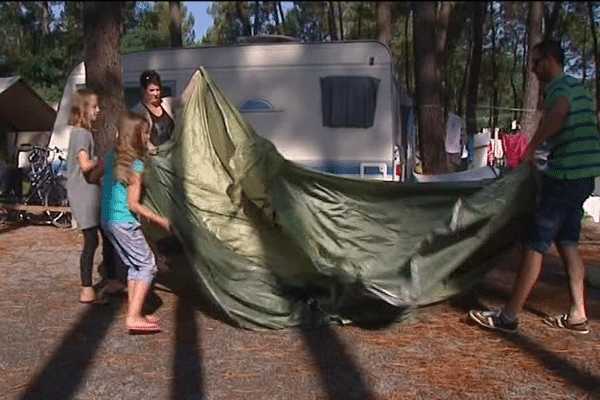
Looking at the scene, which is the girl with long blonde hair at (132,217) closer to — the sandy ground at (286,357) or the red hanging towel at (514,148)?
the sandy ground at (286,357)

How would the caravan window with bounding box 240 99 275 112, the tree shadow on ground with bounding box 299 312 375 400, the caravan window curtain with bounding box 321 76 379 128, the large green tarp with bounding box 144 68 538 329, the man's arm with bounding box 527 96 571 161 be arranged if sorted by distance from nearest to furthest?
the tree shadow on ground with bounding box 299 312 375 400 → the man's arm with bounding box 527 96 571 161 → the large green tarp with bounding box 144 68 538 329 → the caravan window curtain with bounding box 321 76 379 128 → the caravan window with bounding box 240 99 275 112

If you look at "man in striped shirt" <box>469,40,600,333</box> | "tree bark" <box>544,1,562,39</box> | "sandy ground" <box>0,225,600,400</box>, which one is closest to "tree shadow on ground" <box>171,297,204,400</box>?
"sandy ground" <box>0,225,600,400</box>

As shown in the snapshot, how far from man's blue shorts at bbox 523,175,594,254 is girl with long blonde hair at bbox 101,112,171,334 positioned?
7.53 feet

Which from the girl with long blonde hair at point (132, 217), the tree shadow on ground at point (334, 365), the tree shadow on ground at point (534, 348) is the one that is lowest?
the tree shadow on ground at point (534, 348)

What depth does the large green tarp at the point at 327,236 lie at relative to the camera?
466 centimetres

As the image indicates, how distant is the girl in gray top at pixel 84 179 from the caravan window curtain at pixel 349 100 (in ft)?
11.8

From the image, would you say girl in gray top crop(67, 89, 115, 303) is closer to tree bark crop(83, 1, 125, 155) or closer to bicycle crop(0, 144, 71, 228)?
tree bark crop(83, 1, 125, 155)

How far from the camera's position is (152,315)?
5.07m

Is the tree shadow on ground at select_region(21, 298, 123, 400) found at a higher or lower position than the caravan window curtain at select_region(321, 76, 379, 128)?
lower

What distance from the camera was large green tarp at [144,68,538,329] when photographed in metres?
4.66

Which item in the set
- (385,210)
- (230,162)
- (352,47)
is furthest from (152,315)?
(352,47)

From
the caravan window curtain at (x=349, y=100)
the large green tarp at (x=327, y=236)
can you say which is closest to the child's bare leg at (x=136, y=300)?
the large green tarp at (x=327, y=236)

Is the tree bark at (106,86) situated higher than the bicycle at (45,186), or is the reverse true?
the tree bark at (106,86)

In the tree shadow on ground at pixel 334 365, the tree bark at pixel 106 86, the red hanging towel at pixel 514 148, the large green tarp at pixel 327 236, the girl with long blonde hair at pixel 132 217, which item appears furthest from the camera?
the red hanging towel at pixel 514 148
